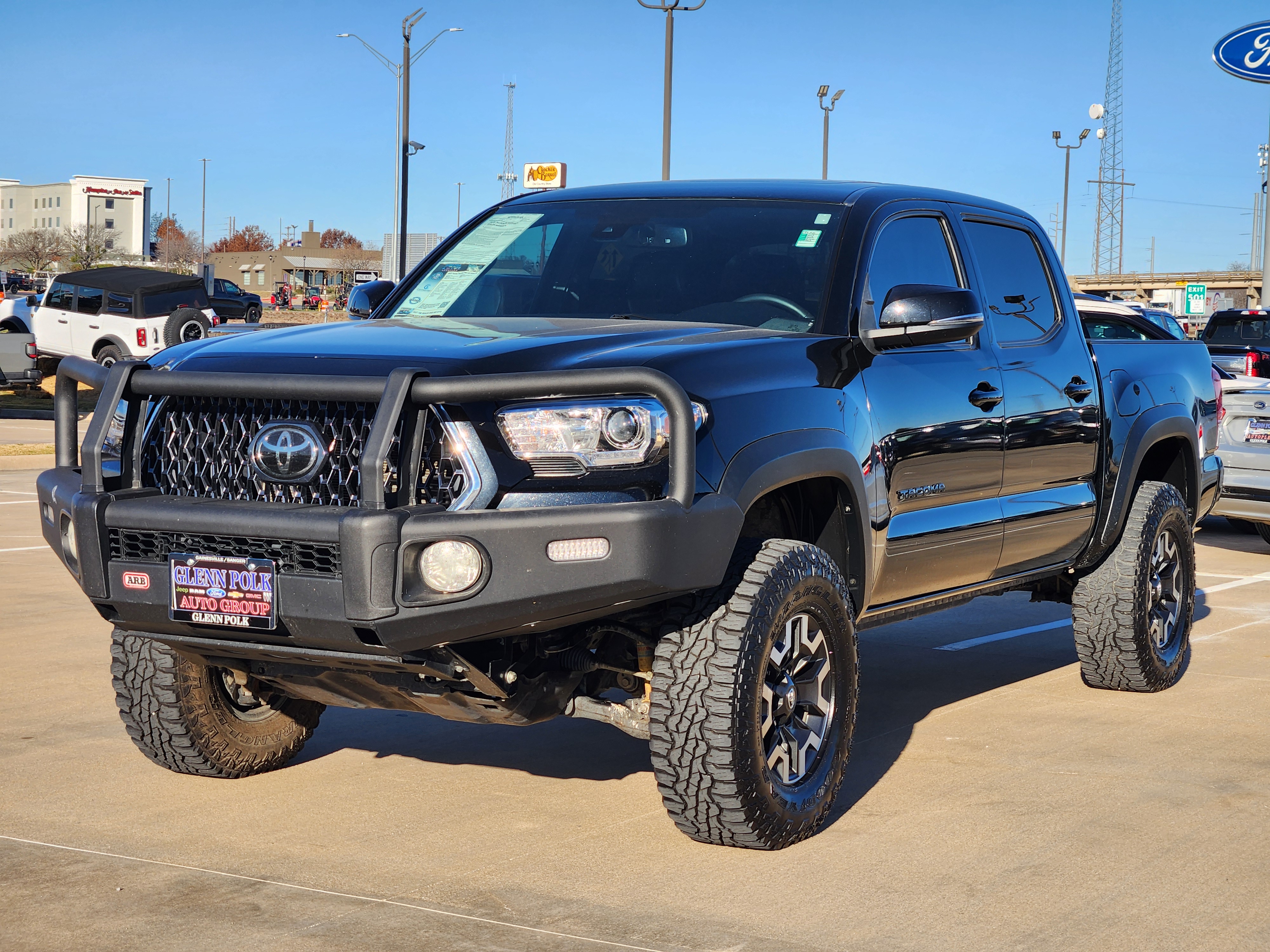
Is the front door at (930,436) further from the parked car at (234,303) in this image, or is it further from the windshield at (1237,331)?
the parked car at (234,303)

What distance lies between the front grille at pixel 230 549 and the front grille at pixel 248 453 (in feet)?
0.50

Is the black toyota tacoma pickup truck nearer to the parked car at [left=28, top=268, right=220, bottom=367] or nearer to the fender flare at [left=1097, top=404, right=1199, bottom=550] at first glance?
the fender flare at [left=1097, top=404, right=1199, bottom=550]

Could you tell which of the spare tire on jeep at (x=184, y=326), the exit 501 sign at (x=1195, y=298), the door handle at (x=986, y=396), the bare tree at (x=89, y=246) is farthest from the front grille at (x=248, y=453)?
the bare tree at (x=89, y=246)

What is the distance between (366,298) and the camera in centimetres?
596

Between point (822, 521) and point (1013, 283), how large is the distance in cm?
180

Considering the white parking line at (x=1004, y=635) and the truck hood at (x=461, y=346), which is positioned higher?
the truck hood at (x=461, y=346)

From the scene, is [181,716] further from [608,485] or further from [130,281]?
[130,281]

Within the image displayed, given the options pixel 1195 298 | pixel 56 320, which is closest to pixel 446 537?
pixel 56 320

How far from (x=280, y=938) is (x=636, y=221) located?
2818mm

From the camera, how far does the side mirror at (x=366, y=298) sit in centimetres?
582

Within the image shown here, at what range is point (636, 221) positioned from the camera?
215 inches

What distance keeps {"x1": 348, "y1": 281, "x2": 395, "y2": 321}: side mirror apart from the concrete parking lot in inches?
62.3

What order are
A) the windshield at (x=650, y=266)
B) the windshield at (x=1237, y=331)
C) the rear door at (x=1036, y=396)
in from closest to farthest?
the windshield at (x=650, y=266) < the rear door at (x=1036, y=396) < the windshield at (x=1237, y=331)

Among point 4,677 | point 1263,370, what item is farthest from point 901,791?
point 1263,370
